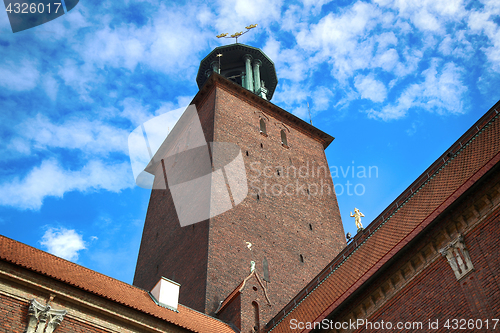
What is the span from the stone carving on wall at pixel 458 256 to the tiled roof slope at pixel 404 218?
674mm

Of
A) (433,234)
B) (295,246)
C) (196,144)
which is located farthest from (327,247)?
(433,234)

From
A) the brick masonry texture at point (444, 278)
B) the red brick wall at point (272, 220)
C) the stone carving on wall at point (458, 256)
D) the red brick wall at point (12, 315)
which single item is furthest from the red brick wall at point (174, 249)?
the stone carving on wall at point (458, 256)

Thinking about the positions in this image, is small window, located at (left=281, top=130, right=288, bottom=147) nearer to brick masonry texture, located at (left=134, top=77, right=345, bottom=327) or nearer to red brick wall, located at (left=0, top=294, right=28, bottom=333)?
brick masonry texture, located at (left=134, top=77, right=345, bottom=327)

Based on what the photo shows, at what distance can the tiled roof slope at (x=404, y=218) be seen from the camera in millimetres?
10539

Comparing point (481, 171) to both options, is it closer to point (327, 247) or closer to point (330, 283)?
point (330, 283)

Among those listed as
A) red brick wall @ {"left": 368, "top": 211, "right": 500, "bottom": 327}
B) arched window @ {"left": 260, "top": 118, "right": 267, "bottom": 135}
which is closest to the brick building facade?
red brick wall @ {"left": 368, "top": 211, "right": 500, "bottom": 327}

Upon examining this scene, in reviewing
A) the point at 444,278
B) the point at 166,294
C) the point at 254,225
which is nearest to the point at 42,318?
the point at 166,294

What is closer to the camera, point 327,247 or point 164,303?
point 164,303

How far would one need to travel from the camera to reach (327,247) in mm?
21562

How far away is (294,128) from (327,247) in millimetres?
8073

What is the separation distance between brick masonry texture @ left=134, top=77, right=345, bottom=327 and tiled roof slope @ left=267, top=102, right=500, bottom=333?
2671 millimetres

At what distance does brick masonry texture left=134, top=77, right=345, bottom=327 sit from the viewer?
1758 centimetres

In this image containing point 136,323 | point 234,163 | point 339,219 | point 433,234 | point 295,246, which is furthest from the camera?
point 339,219

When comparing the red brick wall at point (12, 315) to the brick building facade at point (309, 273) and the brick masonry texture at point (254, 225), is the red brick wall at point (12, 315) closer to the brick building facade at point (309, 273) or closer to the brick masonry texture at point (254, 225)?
the brick building facade at point (309, 273)
